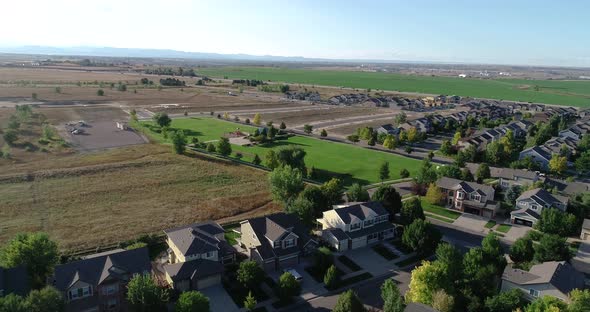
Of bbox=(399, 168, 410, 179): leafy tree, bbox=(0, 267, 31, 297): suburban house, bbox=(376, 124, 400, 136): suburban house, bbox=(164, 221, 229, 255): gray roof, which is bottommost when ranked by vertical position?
bbox=(399, 168, 410, 179): leafy tree

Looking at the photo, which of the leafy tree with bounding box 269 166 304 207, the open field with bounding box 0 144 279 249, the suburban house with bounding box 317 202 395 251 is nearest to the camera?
the suburban house with bounding box 317 202 395 251

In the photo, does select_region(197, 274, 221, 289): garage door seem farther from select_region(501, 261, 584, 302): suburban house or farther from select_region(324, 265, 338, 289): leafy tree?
select_region(501, 261, 584, 302): suburban house

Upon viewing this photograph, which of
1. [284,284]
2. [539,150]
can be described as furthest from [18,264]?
[539,150]

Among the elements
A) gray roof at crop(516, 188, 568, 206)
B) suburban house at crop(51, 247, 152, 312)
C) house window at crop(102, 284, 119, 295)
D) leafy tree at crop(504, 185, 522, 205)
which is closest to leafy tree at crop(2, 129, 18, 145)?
suburban house at crop(51, 247, 152, 312)

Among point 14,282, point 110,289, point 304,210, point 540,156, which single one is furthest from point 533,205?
point 14,282

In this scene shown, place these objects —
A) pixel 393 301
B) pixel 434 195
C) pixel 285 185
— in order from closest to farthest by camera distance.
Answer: pixel 393 301
pixel 285 185
pixel 434 195

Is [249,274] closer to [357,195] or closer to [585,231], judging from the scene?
[357,195]
